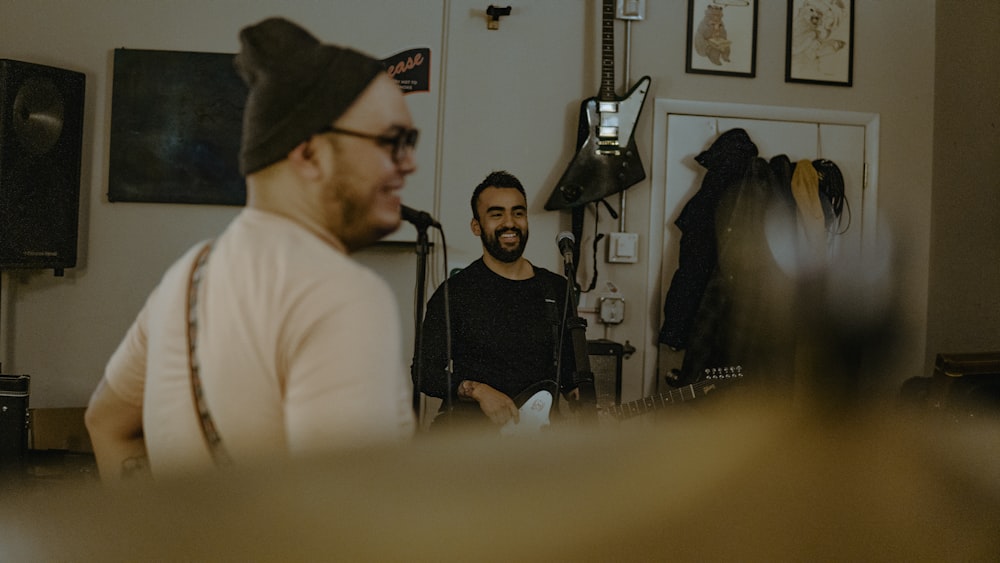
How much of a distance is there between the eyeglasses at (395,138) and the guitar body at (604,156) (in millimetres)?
591

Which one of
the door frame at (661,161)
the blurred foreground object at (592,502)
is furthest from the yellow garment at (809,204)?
the blurred foreground object at (592,502)

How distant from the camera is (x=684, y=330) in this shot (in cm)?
146

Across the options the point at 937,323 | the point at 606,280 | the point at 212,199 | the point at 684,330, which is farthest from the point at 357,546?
the point at 937,323

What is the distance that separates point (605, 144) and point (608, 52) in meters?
0.17

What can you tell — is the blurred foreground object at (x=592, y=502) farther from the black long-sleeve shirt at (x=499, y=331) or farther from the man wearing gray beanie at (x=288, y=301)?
the black long-sleeve shirt at (x=499, y=331)

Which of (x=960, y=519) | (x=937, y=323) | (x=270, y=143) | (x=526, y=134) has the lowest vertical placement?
(x=960, y=519)

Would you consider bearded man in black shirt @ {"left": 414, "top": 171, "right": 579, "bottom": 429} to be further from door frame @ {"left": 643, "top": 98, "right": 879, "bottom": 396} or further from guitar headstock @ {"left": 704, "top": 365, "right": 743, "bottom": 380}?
door frame @ {"left": 643, "top": 98, "right": 879, "bottom": 396}

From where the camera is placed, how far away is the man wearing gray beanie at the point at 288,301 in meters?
0.47

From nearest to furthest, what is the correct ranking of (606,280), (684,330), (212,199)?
(212,199) < (606,280) < (684,330)

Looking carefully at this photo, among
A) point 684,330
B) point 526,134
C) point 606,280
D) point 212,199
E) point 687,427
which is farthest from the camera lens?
point 684,330

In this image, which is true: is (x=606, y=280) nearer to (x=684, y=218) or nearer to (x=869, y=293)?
(x=684, y=218)

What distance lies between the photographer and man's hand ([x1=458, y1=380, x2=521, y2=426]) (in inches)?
30.0

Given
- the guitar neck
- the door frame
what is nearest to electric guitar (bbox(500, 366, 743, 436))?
the door frame

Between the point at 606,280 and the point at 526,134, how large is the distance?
34cm
